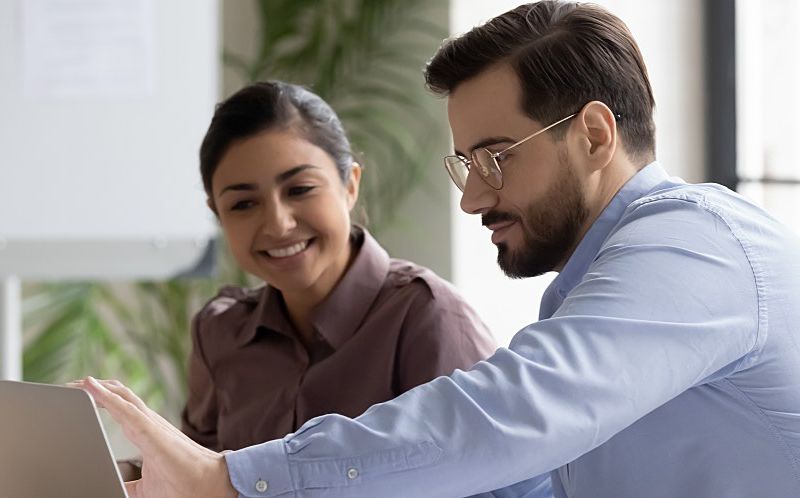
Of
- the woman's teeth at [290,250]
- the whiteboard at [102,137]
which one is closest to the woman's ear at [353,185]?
the woman's teeth at [290,250]

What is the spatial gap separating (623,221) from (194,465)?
1.59 feet

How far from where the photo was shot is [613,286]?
983mm

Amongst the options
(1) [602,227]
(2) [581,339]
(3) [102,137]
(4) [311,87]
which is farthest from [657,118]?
(2) [581,339]

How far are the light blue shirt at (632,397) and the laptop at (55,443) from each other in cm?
11

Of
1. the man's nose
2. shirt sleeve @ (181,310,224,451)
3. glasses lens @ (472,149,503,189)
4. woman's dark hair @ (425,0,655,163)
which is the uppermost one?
woman's dark hair @ (425,0,655,163)

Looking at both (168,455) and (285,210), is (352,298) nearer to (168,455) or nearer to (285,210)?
(285,210)

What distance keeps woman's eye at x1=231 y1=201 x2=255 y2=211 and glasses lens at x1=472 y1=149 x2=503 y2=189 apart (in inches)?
24.0

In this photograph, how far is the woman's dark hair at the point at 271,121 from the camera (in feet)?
5.70

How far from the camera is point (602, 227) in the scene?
1.22 meters

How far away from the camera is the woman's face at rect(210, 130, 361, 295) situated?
1.73m

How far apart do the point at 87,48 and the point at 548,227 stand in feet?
5.87

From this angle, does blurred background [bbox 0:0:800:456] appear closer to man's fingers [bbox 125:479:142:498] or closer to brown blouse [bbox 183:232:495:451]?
brown blouse [bbox 183:232:495:451]

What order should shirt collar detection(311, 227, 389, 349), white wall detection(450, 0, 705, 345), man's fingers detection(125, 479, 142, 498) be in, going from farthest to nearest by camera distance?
white wall detection(450, 0, 705, 345) → shirt collar detection(311, 227, 389, 349) → man's fingers detection(125, 479, 142, 498)

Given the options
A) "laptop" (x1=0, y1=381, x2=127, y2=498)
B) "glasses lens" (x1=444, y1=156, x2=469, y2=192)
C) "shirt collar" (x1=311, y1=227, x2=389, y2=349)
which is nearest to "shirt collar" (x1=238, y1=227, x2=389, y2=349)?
"shirt collar" (x1=311, y1=227, x2=389, y2=349)
